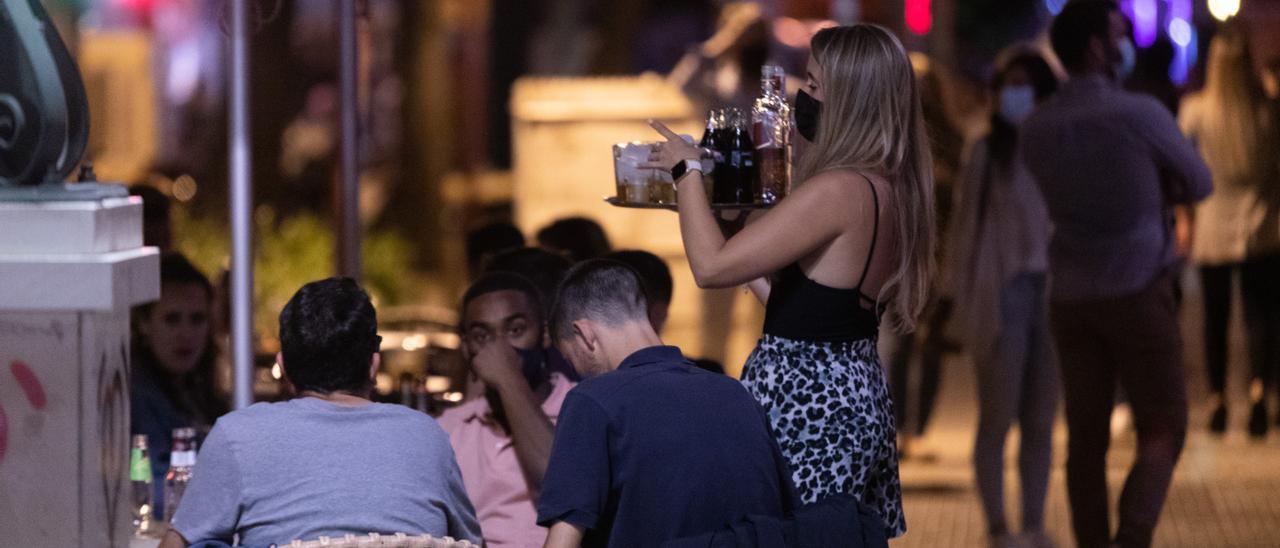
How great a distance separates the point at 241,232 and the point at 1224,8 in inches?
275

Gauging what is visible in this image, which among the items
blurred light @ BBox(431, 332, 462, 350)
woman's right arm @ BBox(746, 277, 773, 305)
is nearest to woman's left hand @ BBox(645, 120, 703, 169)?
woman's right arm @ BBox(746, 277, 773, 305)

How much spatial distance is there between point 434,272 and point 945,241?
7.31m

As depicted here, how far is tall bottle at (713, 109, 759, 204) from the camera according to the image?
4.42m

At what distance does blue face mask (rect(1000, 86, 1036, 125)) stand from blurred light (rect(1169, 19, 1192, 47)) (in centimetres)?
914

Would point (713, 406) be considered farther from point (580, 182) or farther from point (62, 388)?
point (580, 182)

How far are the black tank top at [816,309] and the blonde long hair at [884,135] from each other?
0.22ft

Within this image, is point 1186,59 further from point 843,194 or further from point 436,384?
point 843,194

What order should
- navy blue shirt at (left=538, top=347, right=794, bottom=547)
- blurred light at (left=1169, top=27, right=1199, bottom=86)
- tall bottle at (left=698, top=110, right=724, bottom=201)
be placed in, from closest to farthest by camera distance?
1. navy blue shirt at (left=538, top=347, right=794, bottom=547)
2. tall bottle at (left=698, top=110, right=724, bottom=201)
3. blurred light at (left=1169, top=27, right=1199, bottom=86)

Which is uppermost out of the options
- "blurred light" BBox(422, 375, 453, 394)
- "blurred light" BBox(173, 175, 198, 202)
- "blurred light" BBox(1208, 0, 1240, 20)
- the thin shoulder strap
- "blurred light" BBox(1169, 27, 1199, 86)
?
"blurred light" BBox(1208, 0, 1240, 20)

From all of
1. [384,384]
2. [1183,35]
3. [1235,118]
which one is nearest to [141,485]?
[384,384]

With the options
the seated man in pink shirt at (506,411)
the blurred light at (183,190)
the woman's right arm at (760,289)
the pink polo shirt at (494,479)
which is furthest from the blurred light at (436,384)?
the blurred light at (183,190)

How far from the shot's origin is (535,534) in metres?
4.92

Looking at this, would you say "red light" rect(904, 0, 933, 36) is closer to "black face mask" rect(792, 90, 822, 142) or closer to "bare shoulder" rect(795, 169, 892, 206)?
"black face mask" rect(792, 90, 822, 142)

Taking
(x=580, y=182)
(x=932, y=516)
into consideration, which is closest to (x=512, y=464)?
(x=932, y=516)
